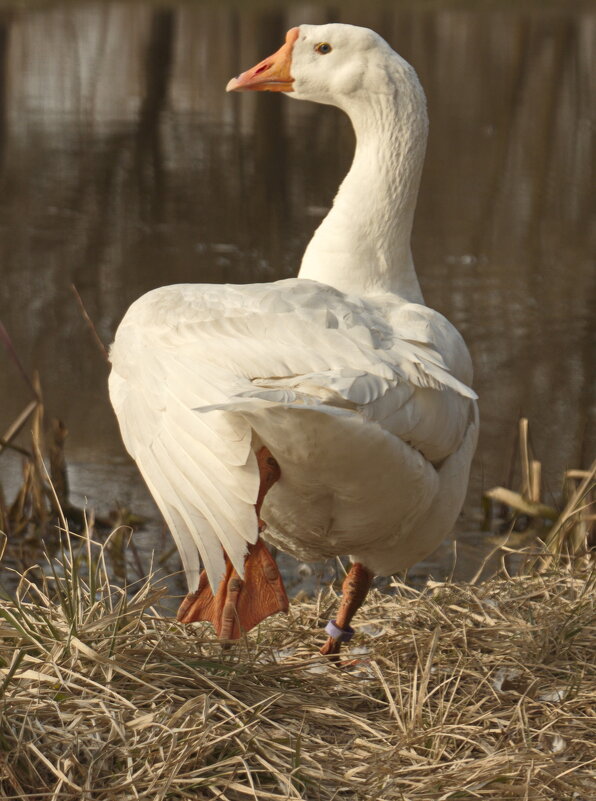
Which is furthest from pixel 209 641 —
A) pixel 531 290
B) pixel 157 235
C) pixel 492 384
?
pixel 157 235

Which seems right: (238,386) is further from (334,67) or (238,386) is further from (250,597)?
(334,67)

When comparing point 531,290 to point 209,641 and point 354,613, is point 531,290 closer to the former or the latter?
point 354,613

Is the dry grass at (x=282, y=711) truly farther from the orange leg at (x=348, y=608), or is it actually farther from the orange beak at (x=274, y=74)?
the orange beak at (x=274, y=74)

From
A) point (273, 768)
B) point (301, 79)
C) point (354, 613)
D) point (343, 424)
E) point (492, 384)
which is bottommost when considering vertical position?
point (492, 384)

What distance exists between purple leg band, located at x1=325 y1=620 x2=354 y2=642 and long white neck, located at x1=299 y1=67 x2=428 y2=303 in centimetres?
110

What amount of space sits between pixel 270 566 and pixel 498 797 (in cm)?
88

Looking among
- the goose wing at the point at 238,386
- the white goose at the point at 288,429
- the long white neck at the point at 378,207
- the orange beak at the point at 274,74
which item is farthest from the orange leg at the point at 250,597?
the orange beak at the point at 274,74

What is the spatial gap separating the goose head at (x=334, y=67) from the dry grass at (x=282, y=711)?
6.15 feet

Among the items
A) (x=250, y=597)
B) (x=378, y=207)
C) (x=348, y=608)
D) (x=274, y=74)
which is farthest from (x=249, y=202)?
(x=250, y=597)

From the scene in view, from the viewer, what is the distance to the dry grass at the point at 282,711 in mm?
2562

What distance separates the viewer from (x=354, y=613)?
12.3 feet

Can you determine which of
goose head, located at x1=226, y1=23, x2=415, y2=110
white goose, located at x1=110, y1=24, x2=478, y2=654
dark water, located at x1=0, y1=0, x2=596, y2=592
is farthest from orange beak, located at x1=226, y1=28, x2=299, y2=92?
dark water, located at x1=0, y1=0, x2=596, y2=592

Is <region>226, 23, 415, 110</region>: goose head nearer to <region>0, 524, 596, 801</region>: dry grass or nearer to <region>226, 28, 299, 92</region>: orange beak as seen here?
<region>226, 28, 299, 92</region>: orange beak

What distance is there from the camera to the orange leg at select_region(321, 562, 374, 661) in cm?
360
